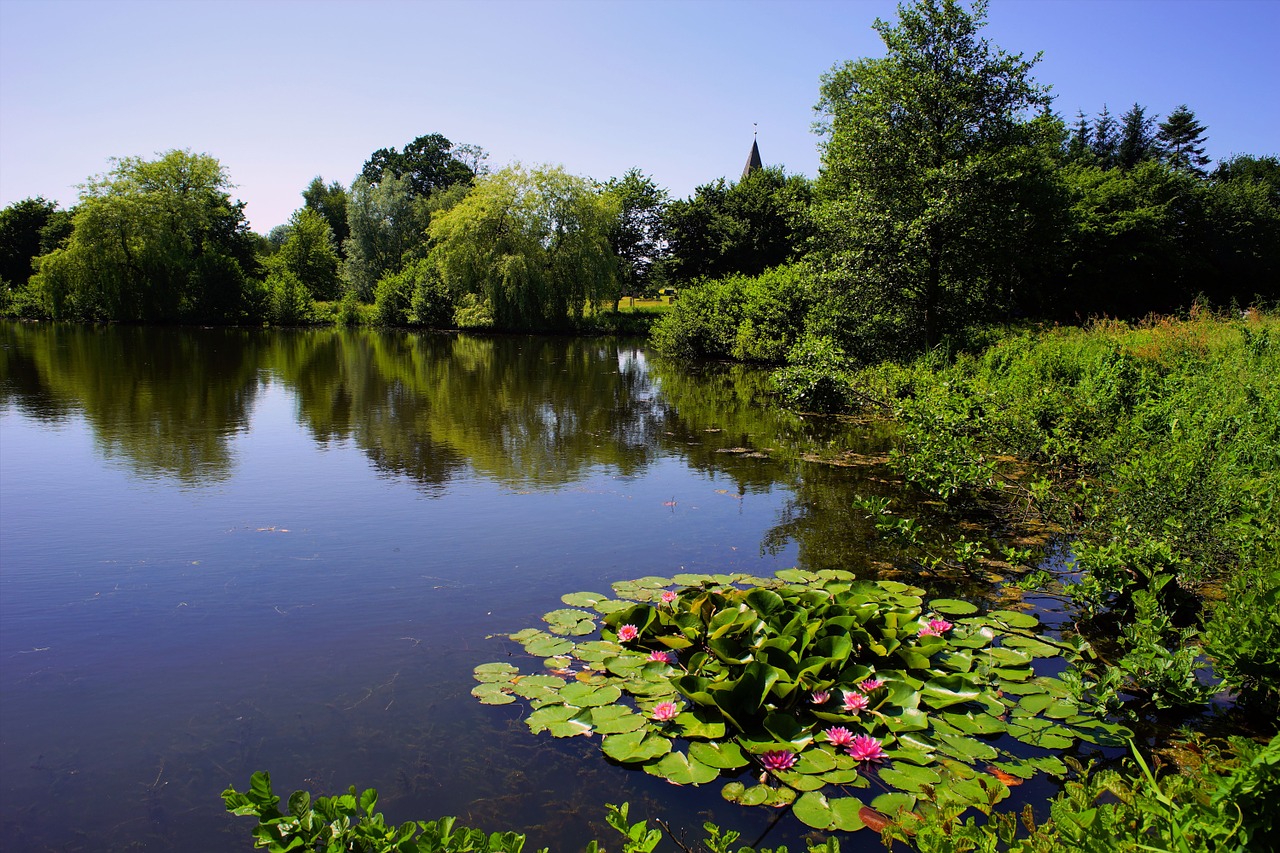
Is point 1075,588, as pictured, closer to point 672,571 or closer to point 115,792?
point 672,571

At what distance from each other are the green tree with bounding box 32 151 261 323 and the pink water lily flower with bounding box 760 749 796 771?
4457 cm

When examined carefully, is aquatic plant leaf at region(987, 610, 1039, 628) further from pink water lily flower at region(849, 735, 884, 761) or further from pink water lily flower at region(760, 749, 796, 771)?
pink water lily flower at region(760, 749, 796, 771)

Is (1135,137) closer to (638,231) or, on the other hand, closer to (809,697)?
(638,231)

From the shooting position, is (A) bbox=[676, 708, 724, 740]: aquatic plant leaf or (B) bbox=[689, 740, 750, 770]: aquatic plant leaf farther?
(A) bbox=[676, 708, 724, 740]: aquatic plant leaf

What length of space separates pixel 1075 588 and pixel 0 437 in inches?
575

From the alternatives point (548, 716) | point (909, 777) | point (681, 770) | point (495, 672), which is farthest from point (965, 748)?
point (495, 672)

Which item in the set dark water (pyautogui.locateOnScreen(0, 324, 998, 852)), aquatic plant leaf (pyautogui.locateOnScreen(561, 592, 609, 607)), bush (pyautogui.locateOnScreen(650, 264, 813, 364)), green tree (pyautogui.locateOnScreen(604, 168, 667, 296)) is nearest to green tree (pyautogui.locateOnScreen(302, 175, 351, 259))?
green tree (pyautogui.locateOnScreen(604, 168, 667, 296))

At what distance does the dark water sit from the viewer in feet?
11.8

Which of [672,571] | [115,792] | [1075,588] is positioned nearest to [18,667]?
[115,792]

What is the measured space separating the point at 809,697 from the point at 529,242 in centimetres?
3367

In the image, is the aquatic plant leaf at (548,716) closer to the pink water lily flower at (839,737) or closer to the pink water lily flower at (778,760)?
the pink water lily flower at (778,760)

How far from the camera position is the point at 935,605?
5.47 m

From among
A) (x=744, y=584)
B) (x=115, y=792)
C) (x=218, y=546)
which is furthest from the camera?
(x=218, y=546)

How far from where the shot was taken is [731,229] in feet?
139
